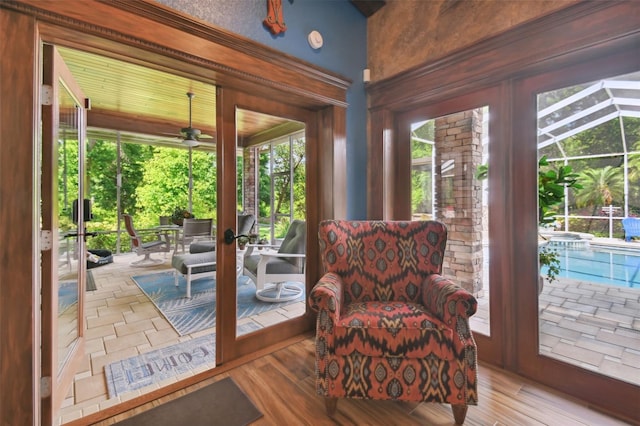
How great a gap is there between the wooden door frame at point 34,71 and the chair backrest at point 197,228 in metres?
3.39

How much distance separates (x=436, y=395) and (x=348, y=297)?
731mm

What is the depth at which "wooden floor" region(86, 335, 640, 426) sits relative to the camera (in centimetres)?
150

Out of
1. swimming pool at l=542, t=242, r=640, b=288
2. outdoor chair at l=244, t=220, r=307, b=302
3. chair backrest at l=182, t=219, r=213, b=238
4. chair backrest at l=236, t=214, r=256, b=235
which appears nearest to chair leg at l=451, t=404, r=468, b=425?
swimming pool at l=542, t=242, r=640, b=288

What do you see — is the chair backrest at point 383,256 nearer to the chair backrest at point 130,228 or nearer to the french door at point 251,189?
the french door at point 251,189

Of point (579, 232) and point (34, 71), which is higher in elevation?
point (34, 71)

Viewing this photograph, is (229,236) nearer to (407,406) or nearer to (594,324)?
(407,406)

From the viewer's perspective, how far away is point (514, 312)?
194 centimetres

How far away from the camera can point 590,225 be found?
1.81 m

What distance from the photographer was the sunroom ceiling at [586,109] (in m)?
1.61

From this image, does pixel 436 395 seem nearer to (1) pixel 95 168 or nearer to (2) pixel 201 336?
(2) pixel 201 336

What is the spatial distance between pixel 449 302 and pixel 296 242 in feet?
5.16

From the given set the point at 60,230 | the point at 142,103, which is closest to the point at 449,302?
the point at 60,230

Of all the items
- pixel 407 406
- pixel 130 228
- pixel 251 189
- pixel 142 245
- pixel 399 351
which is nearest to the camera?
pixel 399 351

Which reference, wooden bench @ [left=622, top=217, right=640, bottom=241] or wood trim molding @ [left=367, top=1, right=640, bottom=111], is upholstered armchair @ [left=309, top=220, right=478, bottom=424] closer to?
wooden bench @ [left=622, top=217, right=640, bottom=241]
